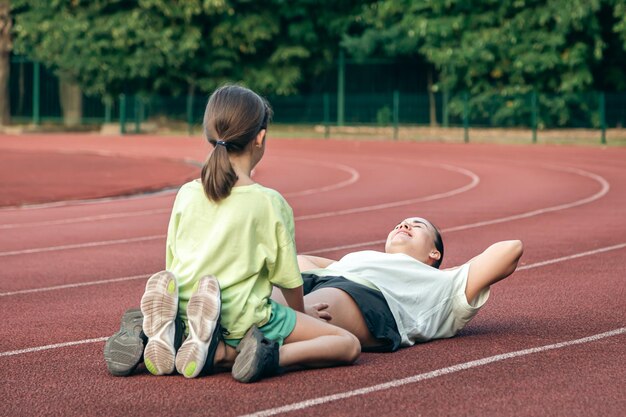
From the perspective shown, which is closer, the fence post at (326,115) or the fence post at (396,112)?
the fence post at (396,112)

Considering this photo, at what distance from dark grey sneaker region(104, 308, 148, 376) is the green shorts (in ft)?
1.34

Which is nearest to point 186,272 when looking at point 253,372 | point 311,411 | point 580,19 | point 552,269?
point 253,372

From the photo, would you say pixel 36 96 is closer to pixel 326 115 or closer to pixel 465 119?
pixel 326 115

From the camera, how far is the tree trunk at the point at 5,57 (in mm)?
40438

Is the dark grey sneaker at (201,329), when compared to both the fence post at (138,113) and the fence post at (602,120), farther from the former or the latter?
the fence post at (138,113)

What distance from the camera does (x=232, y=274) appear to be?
222 inches

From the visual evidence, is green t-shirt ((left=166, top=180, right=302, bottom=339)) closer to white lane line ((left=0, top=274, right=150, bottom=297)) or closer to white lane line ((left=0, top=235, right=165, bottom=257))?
white lane line ((left=0, top=274, right=150, bottom=297))

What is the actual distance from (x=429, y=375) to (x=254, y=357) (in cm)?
88

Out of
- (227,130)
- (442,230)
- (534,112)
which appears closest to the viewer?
(227,130)

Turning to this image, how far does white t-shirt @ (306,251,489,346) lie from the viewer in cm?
639

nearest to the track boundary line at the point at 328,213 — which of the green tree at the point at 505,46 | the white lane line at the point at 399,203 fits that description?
the white lane line at the point at 399,203

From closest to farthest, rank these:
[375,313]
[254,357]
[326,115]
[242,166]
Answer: [254,357], [242,166], [375,313], [326,115]

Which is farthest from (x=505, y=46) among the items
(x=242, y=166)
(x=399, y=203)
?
(x=242, y=166)

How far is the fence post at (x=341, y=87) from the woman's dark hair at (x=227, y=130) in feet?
105
